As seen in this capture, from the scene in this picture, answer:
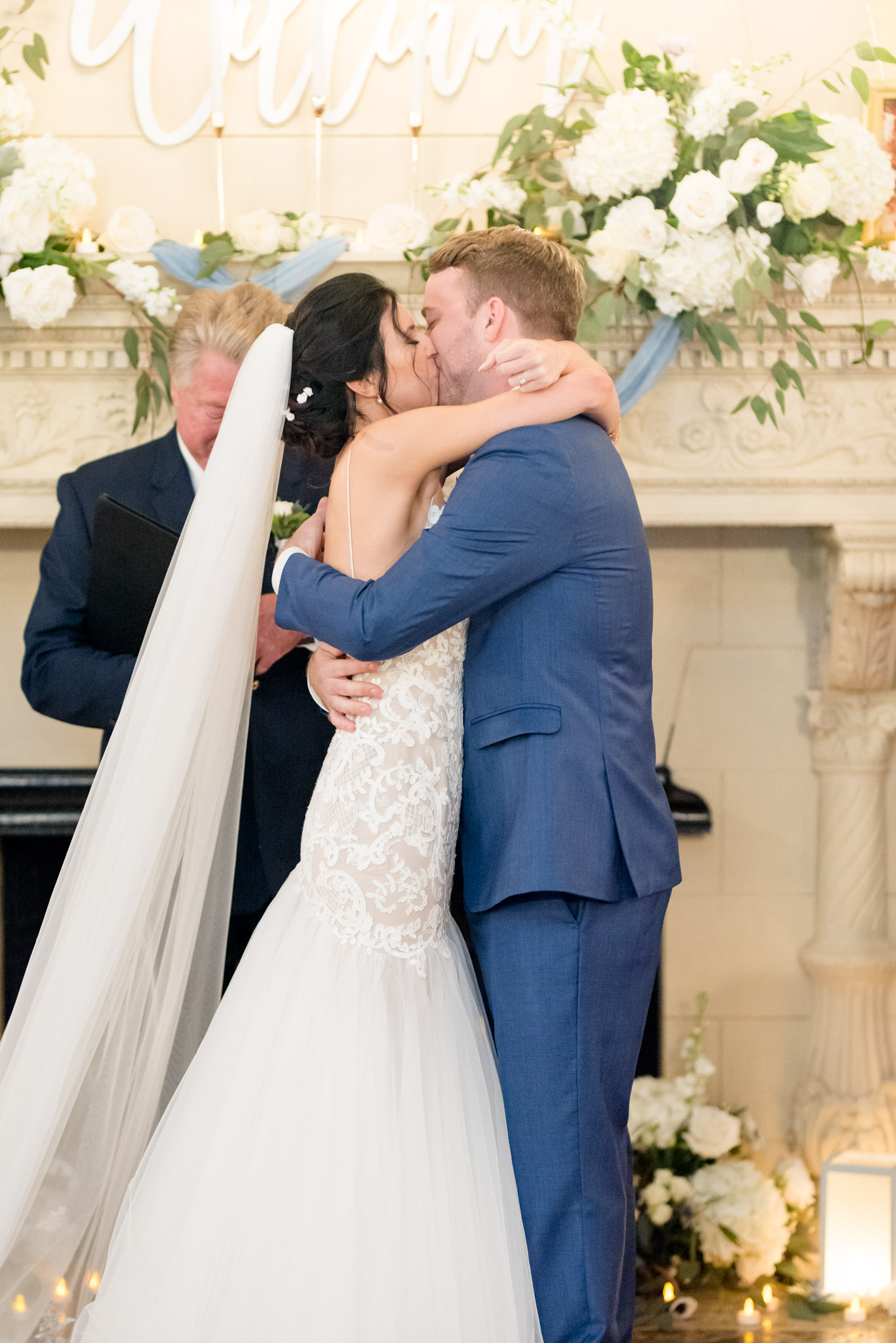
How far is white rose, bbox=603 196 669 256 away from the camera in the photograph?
239 centimetres

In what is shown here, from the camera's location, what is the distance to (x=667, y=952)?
3.04 m

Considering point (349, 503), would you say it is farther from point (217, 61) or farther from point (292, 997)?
point (217, 61)

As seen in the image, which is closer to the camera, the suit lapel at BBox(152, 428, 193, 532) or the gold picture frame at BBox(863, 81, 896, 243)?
the suit lapel at BBox(152, 428, 193, 532)

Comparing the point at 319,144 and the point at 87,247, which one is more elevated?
the point at 319,144

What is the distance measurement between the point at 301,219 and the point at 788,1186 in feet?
7.55

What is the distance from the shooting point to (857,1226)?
243 centimetres

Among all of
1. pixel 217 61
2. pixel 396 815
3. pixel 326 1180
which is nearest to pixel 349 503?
pixel 396 815

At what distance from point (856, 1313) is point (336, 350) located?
2.08m

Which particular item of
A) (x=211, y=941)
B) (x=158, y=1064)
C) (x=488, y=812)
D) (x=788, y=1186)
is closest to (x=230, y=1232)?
(x=158, y=1064)

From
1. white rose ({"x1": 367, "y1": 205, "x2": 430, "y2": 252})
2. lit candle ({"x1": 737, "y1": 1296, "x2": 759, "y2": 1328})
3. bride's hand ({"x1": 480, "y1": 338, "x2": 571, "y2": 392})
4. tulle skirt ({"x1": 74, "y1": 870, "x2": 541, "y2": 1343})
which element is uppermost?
white rose ({"x1": 367, "y1": 205, "x2": 430, "y2": 252})

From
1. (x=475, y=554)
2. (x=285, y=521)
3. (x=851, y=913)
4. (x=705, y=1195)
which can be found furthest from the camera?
(x=851, y=913)

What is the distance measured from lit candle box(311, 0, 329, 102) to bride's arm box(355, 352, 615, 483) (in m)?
1.40

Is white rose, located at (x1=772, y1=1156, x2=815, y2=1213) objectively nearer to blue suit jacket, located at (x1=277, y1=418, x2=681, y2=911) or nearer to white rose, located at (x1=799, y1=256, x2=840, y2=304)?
blue suit jacket, located at (x1=277, y1=418, x2=681, y2=911)

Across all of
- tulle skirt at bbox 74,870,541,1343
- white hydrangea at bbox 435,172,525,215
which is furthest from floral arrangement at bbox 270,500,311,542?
white hydrangea at bbox 435,172,525,215
